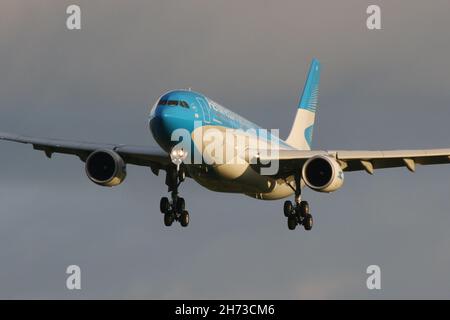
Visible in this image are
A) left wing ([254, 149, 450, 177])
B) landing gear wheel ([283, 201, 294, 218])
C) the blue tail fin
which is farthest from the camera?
the blue tail fin

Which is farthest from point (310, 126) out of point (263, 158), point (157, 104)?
point (157, 104)

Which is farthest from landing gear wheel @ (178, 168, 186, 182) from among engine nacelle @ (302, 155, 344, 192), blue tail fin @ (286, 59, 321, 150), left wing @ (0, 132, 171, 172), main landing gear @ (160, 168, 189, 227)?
blue tail fin @ (286, 59, 321, 150)

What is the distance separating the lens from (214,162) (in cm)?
5478

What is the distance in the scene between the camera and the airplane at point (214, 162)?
5403 centimetres

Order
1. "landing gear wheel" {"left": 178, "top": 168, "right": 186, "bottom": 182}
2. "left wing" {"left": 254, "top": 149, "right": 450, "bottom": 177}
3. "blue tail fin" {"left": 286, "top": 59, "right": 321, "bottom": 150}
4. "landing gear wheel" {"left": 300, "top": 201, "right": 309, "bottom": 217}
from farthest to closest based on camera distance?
"blue tail fin" {"left": 286, "top": 59, "right": 321, "bottom": 150}, "landing gear wheel" {"left": 300, "top": 201, "right": 309, "bottom": 217}, "left wing" {"left": 254, "top": 149, "right": 450, "bottom": 177}, "landing gear wheel" {"left": 178, "top": 168, "right": 186, "bottom": 182}

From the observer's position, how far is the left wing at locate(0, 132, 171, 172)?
5944cm

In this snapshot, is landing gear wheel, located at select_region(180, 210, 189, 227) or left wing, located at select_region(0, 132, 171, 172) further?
landing gear wheel, located at select_region(180, 210, 189, 227)

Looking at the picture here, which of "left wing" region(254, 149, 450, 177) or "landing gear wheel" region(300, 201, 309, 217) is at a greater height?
"left wing" region(254, 149, 450, 177)

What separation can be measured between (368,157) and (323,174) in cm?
269

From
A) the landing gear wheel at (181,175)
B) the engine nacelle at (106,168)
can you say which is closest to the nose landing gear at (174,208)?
the landing gear wheel at (181,175)

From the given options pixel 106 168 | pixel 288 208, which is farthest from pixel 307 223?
pixel 106 168

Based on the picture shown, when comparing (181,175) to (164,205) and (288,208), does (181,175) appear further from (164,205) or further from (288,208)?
(288,208)

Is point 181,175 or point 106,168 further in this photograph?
point 106,168

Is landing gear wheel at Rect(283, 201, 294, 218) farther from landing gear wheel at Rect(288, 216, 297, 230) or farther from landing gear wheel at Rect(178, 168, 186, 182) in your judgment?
landing gear wheel at Rect(178, 168, 186, 182)
